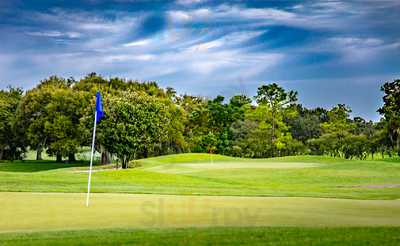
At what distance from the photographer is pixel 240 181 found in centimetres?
3366

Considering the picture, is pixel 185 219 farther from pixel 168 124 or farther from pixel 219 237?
pixel 168 124

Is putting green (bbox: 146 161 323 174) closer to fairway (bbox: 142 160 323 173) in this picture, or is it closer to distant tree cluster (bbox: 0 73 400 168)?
fairway (bbox: 142 160 323 173)

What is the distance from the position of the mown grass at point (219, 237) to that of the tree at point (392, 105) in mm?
49579

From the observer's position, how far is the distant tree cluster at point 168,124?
4753 centimetres

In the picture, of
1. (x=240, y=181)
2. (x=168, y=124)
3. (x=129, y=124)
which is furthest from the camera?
(x=168, y=124)

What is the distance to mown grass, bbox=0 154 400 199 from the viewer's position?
2330cm

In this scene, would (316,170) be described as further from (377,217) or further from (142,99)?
(377,217)

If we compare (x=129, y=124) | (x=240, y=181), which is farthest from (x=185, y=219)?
(x=129, y=124)

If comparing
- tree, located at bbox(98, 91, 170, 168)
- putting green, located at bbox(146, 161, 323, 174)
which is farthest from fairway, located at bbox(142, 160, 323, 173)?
tree, located at bbox(98, 91, 170, 168)

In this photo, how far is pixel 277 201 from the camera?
60.5ft

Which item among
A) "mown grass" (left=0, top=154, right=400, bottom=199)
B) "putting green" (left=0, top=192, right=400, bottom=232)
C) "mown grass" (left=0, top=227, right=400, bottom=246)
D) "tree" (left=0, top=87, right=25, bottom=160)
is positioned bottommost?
"mown grass" (left=0, top=154, right=400, bottom=199)

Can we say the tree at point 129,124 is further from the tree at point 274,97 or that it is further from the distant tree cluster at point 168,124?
the tree at point 274,97

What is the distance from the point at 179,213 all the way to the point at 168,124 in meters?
44.0

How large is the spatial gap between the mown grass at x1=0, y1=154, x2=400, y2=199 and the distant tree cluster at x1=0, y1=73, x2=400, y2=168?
232 inches
